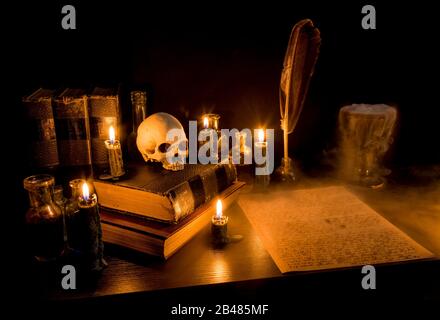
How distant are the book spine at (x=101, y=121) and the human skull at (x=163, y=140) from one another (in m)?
0.11

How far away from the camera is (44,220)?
97 cm

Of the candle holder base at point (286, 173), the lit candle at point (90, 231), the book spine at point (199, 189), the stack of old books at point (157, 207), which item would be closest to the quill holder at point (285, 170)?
the candle holder base at point (286, 173)

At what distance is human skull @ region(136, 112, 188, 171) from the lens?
1.17 m

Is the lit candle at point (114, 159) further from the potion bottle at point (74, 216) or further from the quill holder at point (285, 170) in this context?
the quill holder at point (285, 170)

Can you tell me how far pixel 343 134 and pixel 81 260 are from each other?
3.34 feet

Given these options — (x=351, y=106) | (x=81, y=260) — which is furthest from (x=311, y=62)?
(x=81, y=260)

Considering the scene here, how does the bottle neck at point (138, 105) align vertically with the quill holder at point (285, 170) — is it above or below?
above

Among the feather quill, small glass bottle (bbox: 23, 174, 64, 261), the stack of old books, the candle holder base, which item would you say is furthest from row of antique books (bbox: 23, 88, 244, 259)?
the feather quill

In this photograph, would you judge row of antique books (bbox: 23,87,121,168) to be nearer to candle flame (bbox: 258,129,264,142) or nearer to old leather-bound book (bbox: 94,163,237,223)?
old leather-bound book (bbox: 94,163,237,223)

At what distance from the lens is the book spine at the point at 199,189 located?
40.3 inches

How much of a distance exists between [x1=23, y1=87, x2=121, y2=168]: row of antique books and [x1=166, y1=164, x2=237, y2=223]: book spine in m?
0.32

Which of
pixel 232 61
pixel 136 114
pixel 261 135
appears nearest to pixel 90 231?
pixel 136 114

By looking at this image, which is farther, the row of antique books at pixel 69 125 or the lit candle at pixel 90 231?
the row of antique books at pixel 69 125
